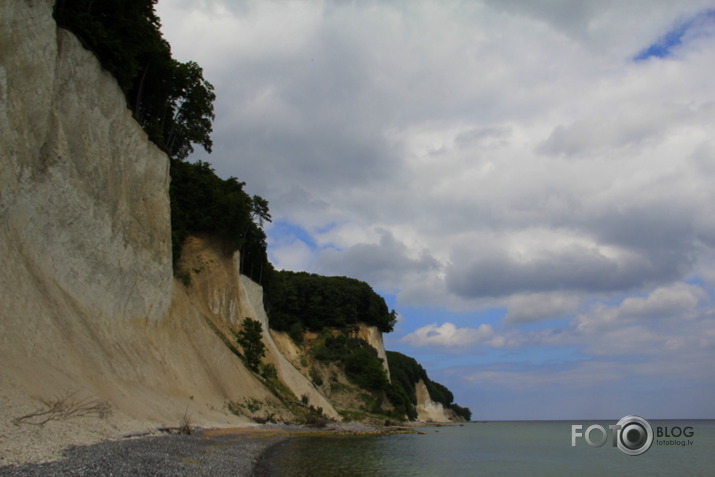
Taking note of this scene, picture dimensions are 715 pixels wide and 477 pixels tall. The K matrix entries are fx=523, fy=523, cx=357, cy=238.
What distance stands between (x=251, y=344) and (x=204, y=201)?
1124cm

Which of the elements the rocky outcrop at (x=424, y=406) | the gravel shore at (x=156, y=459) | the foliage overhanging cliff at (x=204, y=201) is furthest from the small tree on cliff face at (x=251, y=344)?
the rocky outcrop at (x=424, y=406)

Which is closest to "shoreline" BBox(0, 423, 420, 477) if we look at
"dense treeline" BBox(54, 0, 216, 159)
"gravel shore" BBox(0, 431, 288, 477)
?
"gravel shore" BBox(0, 431, 288, 477)

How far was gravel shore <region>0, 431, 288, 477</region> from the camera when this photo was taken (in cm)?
958

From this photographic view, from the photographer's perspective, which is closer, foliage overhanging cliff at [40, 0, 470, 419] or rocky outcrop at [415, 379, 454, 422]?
foliage overhanging cliff at [40, 0, 470, 419]

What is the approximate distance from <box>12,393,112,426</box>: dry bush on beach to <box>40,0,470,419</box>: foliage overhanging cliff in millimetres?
15318

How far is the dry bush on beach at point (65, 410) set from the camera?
493 inches

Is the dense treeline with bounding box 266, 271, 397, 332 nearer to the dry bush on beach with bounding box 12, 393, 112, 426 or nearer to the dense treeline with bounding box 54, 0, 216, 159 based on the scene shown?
the dense treeline with bounding box 54, 0, 216, 159

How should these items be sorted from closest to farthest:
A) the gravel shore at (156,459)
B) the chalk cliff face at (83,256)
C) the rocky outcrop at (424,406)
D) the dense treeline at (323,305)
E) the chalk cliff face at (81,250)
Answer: the gravel shore at (156,459), the chalk cliff face at (83,256), the chalk cliff face at (81,250), the dense treeline at (323,305), the rocky outcrop at (424,406)

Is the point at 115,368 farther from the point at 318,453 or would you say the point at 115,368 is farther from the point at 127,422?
the point at 318,453

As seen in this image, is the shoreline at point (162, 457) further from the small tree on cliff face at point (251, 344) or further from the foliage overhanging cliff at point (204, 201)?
the foliage overhanging cliff at point (204, 201)

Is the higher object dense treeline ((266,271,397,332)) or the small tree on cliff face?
dense treeline ((266,271,397,332))

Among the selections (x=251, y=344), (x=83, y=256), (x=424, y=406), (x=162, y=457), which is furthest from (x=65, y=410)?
(x=424, y=406)

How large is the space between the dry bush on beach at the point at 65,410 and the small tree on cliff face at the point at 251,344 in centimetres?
2127

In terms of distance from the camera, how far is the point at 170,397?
2320 cm
